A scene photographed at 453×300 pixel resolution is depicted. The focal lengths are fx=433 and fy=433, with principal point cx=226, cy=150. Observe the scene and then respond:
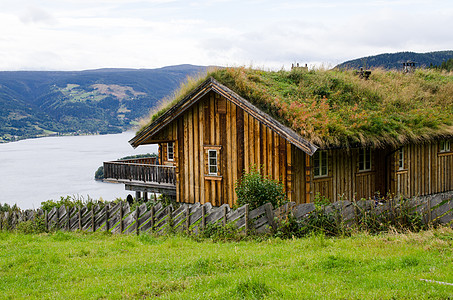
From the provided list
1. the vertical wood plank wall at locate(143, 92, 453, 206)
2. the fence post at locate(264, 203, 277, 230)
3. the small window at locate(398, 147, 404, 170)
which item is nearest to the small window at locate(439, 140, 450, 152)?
the vertical wood plank wall at locate(143, 92, 453, 206)

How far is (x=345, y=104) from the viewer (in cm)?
1964

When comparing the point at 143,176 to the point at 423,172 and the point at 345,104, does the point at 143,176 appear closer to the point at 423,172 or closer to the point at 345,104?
the point at 345,104

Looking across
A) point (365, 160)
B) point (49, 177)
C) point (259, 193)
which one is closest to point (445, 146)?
point (365, 160)

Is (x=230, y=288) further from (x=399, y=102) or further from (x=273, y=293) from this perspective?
(x=399, y=102)

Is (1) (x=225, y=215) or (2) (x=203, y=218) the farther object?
(2) (x=203, y=218)

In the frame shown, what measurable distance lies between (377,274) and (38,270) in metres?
7.43

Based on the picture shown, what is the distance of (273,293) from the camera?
716 cm

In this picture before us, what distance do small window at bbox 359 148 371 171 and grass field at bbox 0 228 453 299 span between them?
8.14 meters

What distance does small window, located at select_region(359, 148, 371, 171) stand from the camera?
1870 cm

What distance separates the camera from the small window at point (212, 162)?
757 inches

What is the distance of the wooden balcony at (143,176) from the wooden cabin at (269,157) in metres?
1.84

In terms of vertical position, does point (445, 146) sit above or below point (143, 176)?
above

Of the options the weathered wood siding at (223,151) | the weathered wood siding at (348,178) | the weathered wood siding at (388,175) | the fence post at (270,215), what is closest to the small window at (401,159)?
the weathered wood siding at (388,175)

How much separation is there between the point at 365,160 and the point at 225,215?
8648mm
